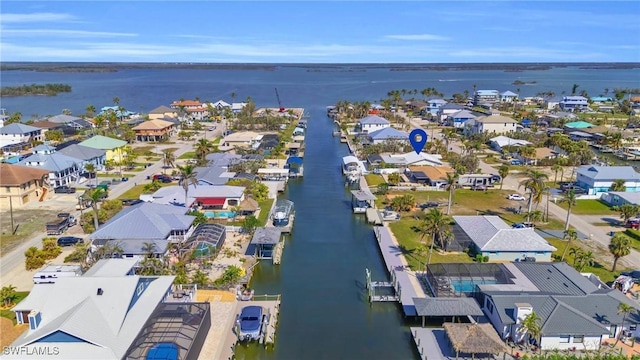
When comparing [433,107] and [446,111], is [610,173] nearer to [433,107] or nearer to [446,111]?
[446,111]

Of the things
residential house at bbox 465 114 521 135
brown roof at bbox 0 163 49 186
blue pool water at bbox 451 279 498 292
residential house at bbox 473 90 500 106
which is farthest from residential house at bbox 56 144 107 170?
residential house at bbox 473 90 500 106

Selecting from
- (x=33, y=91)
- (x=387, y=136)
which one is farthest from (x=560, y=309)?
Answer: (x=33, y=91)

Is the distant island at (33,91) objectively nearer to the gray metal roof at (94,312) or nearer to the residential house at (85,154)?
the residential house at (85,154)

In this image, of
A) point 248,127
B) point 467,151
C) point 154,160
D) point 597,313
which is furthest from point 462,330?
point 248,127

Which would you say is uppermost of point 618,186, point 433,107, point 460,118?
point 433,107

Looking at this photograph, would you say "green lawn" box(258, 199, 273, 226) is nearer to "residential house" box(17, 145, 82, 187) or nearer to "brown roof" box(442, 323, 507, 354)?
"brown roof" box(442, 323, 507, 354)

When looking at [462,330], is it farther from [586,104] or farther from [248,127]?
[586,104]

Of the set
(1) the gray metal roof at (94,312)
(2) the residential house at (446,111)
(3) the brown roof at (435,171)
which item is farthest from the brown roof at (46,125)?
(2) the residential house at (446,111)
